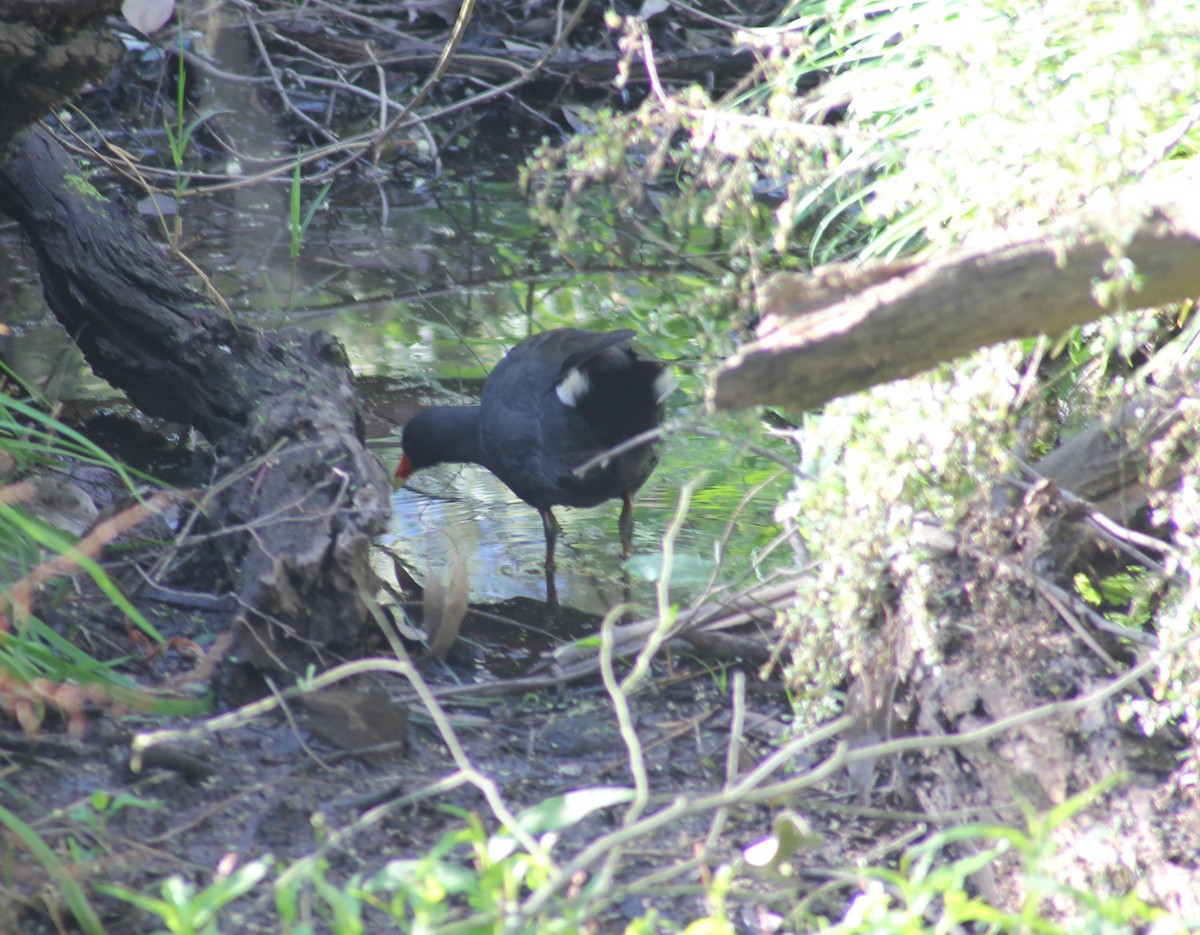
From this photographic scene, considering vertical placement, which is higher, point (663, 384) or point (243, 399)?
point (243, 399)

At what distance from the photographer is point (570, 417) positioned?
3891 mm

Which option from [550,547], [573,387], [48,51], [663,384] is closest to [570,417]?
[573,387]

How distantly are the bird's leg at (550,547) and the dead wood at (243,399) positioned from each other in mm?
718

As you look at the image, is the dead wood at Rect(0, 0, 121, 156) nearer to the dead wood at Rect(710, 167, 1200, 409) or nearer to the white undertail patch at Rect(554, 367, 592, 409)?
the white undertail patch at Rect(554, 367, 592, 409)

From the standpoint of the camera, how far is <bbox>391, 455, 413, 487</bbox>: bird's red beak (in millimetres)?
4406

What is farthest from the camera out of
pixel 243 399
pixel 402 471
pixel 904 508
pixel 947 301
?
pixel 402 471

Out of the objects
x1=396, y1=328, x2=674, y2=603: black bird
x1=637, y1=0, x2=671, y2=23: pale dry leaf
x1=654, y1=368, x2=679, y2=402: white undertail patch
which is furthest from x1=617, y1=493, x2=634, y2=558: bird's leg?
x1=637, y1=0, x2=671, y2=23: pale dry leaf

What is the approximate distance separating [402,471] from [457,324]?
0.83 m

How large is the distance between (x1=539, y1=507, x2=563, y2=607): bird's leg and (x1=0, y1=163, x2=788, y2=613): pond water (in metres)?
0.03

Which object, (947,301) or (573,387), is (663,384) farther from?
(947,301)

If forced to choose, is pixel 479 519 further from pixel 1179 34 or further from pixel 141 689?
pixel 1179 34

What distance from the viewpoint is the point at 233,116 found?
6.45m

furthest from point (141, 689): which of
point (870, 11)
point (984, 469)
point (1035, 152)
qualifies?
point (870, 11)

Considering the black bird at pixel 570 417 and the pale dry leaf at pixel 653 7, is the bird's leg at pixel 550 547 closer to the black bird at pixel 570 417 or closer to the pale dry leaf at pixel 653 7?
the black bird at pixel 570 417
